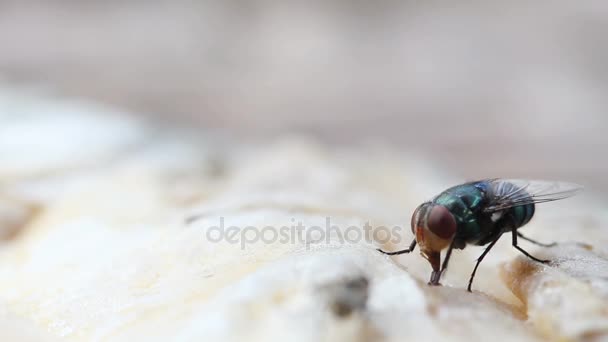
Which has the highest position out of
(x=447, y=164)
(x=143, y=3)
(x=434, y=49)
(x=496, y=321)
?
(x=143, y=3)

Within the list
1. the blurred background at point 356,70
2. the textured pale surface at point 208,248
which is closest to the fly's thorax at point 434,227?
the textured pale surface at point 208,248

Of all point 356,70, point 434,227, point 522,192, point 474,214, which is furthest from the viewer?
point 356,70

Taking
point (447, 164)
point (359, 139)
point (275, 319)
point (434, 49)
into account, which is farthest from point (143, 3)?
point (275, 319)

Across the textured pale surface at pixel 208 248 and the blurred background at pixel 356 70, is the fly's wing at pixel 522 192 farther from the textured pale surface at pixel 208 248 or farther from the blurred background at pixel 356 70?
the blurred background at pixel 356 70

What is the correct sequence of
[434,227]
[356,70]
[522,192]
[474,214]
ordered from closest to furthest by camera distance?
1. [434,227]
2. [474,214]
3. [522,192]
4. [356,70]

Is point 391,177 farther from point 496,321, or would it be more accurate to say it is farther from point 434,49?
point 434,49

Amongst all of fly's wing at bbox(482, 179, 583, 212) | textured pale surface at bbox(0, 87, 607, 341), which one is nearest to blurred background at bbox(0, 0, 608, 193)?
textured pale surface at bbox(0, 87, 607, 341)

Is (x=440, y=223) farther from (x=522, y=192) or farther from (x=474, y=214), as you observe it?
(x=522, y=192)

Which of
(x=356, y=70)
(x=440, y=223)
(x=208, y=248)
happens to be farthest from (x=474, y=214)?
(x=356, y=70)

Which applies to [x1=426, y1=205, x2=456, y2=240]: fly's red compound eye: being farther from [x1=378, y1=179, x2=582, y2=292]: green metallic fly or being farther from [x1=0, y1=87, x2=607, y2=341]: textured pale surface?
[x1=0, y1=87, x2=607, y2=341]: textured pale surface
